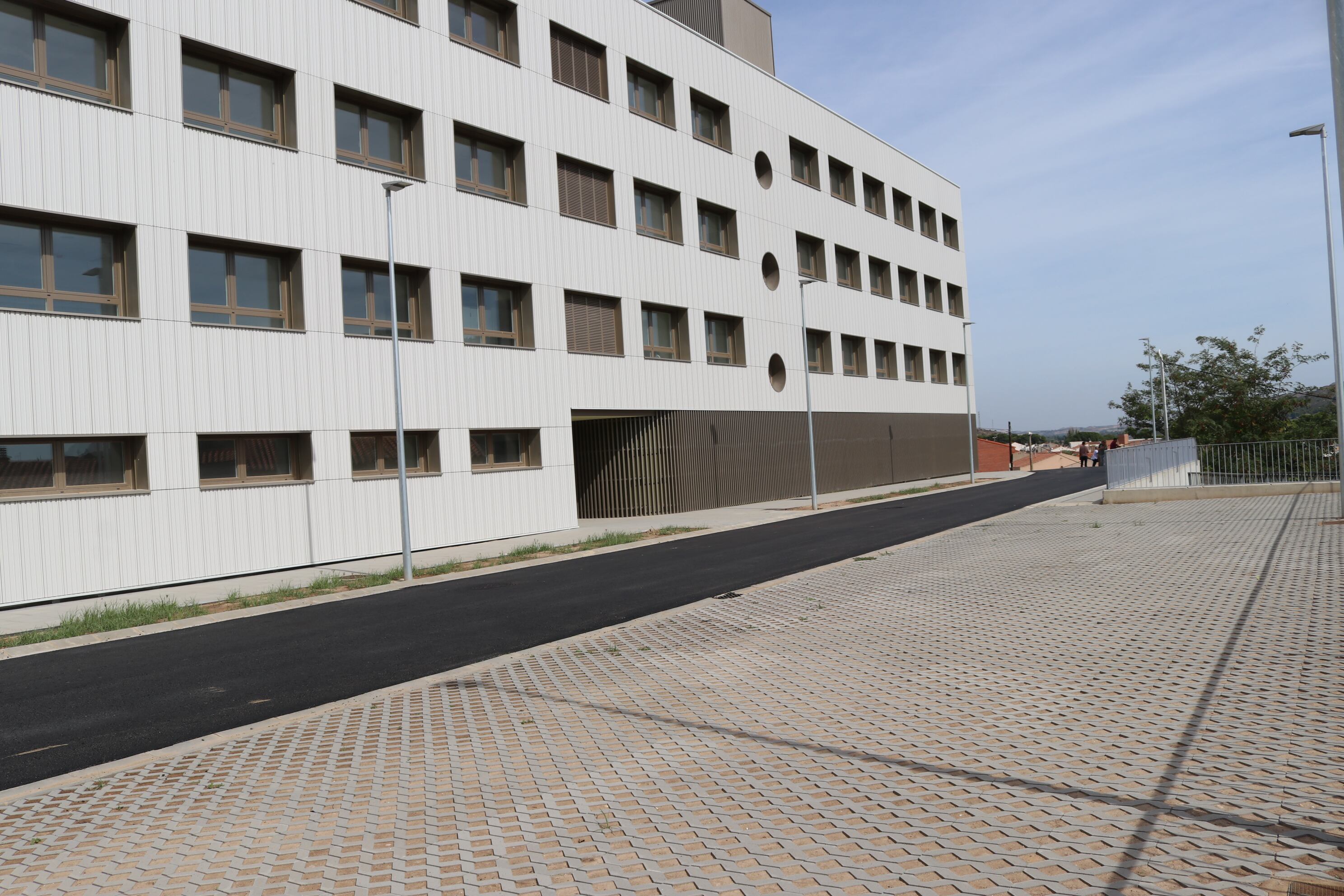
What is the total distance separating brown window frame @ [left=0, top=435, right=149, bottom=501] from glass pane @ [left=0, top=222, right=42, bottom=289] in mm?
2514

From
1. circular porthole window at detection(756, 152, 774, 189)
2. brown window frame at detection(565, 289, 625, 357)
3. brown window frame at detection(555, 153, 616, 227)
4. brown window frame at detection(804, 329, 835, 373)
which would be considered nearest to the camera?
brown window frame at detection(565, 289, 625, 357)

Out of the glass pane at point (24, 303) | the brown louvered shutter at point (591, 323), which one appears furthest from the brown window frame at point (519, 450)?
the glass pane at point (24, 303)

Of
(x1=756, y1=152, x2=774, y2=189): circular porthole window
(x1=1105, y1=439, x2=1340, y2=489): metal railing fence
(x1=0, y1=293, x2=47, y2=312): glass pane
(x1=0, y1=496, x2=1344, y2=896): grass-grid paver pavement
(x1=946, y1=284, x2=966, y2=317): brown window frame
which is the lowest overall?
→ (x1=0, y1=496, x2=1344, y2=896): grass-grid paver pavement

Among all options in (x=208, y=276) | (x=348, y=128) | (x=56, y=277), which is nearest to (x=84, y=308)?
(x=56, y=277)

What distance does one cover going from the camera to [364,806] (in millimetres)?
5074

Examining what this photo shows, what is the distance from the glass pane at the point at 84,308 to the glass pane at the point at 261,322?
225 centimetres

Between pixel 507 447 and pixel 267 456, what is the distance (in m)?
6.57

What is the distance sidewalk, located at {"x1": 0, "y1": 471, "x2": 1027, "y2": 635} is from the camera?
14.4 m

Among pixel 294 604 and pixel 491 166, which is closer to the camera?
pixel 294 604

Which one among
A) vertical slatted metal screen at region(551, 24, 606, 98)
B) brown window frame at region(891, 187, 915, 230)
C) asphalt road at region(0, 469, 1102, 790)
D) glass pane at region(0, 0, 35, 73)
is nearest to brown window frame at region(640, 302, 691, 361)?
vertical slatted metal screen at region(551, 24, 606, 98)

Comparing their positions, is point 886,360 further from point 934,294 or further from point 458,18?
point 458,18

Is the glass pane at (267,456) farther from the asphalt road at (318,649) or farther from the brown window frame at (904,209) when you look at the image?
the brown window frame at (904,209)

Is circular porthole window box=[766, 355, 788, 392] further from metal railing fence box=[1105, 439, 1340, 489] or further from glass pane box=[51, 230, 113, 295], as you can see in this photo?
glass pane box=[51, 230, 113, 295]

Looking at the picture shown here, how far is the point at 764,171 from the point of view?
117ft
